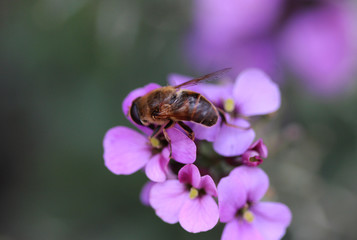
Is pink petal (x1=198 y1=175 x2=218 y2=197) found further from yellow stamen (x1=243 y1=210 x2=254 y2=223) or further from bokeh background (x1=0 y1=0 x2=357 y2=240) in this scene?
bokeh background (x1=0 y1=0 x2=357 y2=240)

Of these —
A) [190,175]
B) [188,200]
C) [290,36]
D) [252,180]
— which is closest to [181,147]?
[190,175]

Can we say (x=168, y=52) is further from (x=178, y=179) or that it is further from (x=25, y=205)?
(x=178, y=179)

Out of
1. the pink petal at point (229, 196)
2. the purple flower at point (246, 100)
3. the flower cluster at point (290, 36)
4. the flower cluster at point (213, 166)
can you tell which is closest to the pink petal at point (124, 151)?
Answer: the flower cluster at point (213, 166)

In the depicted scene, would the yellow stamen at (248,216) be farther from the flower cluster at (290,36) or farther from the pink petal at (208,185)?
the flower cluster at (290,36)

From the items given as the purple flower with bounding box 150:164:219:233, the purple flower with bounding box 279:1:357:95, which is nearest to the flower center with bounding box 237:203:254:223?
the purple flower with bounding box 150:164:219:233

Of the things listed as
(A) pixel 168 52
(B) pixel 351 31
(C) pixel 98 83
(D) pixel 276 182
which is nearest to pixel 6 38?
(C) pixel 98 83
